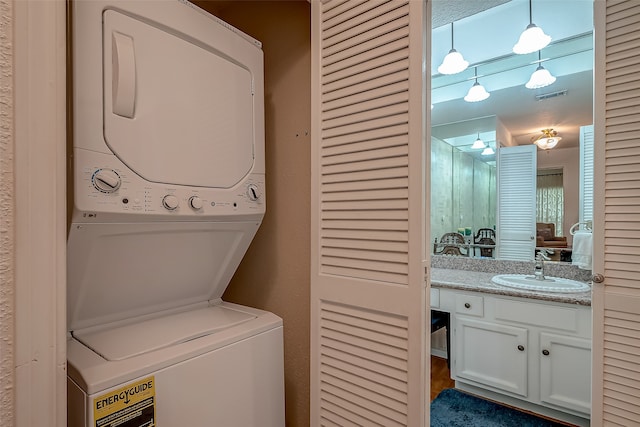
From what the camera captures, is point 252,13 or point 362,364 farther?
point 252,13

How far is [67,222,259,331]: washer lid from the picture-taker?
912 mm

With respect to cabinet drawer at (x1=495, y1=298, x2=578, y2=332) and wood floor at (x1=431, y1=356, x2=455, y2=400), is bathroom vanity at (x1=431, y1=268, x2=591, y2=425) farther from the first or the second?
wood floor at (x1=431, y1=356, x2=455, y2=400)

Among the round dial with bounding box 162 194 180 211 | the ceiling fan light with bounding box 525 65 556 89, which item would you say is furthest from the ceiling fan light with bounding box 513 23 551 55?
the round dial with bounding box 162 194 180 211

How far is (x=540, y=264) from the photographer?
2.49 meters

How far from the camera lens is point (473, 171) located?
2945 mm

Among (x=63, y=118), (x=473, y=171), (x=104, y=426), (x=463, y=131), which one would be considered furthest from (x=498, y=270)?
(x=63, y=118)

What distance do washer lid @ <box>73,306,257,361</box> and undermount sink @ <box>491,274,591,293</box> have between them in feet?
6.43

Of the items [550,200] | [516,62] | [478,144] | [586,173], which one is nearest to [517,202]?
[550,200]

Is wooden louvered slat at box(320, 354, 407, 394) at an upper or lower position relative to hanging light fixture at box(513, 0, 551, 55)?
lower

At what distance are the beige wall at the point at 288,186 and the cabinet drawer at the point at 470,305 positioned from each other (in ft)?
5.00

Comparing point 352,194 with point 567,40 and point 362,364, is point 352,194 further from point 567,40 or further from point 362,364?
point 567,40

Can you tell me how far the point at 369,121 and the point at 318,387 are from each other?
0.98 meters

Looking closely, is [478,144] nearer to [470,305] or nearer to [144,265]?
[470,305]

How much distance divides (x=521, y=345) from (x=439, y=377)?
83 cm
